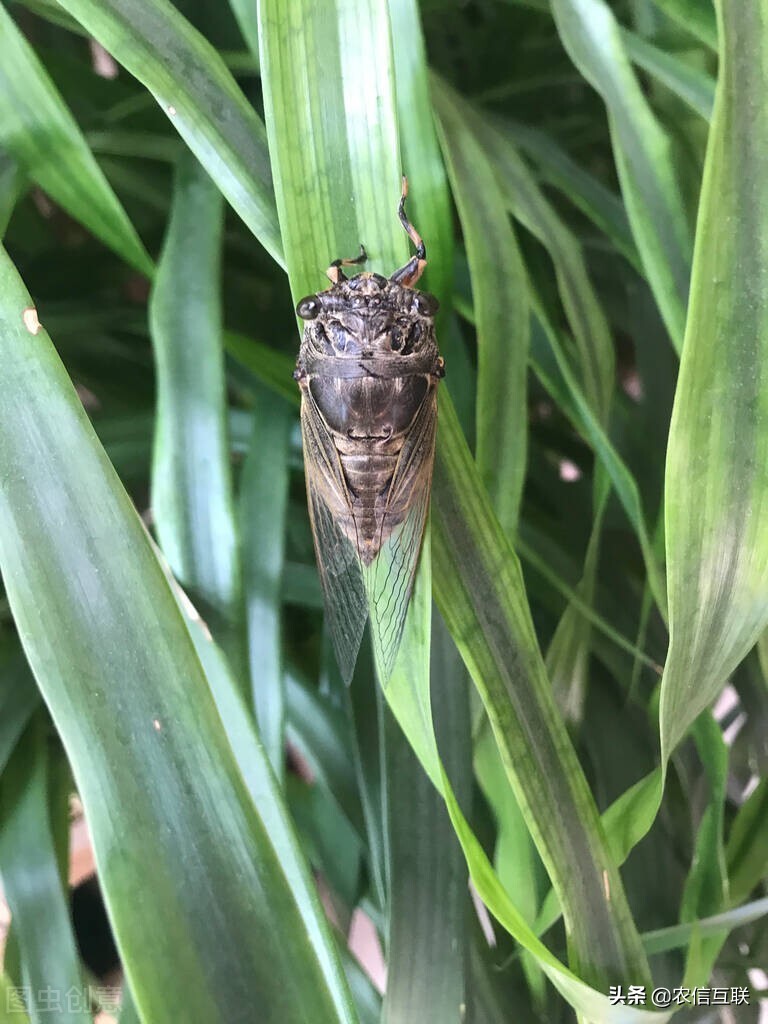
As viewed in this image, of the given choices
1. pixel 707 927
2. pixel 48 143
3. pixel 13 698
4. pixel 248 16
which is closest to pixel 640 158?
pixel 248 16

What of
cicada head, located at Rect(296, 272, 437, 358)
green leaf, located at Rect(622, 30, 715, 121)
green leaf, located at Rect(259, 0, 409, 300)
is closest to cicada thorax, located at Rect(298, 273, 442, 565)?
cicada head, located at Rect(296, 272, 437, 358)

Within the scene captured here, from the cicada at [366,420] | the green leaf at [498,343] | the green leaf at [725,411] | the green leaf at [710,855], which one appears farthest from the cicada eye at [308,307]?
the green leaf at [710,855]

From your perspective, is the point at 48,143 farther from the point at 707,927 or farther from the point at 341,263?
the point at 707,927

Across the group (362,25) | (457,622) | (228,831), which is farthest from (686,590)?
(362,25)

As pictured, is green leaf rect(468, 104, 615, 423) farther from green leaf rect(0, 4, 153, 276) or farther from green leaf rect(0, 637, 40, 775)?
green leaf rect(0, 637, 40, 775)

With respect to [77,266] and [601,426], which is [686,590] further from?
[77,266]

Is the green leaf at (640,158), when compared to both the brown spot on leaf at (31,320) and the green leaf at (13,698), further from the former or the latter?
the green leaf at (13,698)

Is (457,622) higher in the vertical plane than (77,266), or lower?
lower

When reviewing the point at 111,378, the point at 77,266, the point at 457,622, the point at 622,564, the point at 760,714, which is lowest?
the point at 760,714
